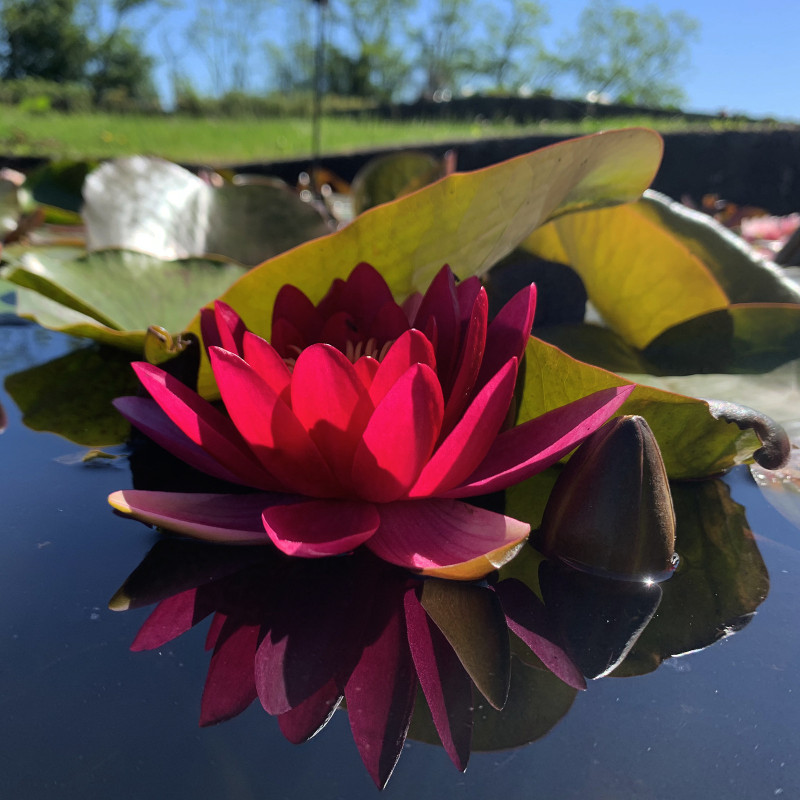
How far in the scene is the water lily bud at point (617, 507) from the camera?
333 mm

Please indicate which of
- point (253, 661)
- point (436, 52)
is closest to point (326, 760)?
point (253, 661)

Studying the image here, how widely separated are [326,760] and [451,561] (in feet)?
0.35

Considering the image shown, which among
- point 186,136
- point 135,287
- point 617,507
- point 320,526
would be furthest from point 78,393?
point 186,136

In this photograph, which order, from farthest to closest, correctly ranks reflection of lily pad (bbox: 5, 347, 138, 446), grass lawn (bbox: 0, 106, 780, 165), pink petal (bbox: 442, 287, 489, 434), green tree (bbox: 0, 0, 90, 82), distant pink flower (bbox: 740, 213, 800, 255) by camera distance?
green tree (bbox: 0, 0, 90, 82)
grass lawn (bbox: 0, 106, 780, 165)
distant pink flower (bbox: 740, 213, 800, 255)
reflection of lily pad (bbox: 5, 347, 138, 446)
pink petal (bbox: 442, 287, 489, 434)

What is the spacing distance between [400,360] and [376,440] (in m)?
0.04

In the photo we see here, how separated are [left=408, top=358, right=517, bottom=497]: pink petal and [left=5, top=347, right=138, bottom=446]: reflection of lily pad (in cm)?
29

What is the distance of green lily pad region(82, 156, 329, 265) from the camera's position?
76 centimetres

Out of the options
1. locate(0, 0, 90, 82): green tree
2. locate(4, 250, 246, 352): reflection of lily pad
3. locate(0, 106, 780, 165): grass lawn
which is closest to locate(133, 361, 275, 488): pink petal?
locate(4, 250, 246, 352): reflection of lily pad

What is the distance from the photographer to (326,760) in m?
0.24

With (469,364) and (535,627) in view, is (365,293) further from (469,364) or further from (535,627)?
(535,627)

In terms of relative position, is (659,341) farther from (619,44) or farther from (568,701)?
(619,44)

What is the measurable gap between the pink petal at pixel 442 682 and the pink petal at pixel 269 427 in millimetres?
79

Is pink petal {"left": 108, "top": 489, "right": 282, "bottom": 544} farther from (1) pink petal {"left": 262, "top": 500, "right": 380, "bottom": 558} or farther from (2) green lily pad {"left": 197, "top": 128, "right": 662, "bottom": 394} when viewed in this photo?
(2) green lily pad {"left": 197, "top": 128, "right": 662, "bottom": 394}

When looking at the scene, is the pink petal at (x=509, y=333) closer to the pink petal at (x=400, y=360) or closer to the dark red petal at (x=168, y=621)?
the pink petal at (x=400, y=360)
